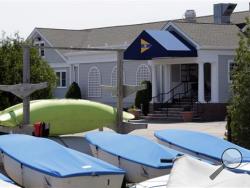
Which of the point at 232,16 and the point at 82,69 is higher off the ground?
the point at 232,16

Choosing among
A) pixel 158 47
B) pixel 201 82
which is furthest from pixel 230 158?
pixel 201 82

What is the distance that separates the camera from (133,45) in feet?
110

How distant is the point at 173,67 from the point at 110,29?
39.0 ft

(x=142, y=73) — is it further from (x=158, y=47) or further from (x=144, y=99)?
(x=158, y=47)

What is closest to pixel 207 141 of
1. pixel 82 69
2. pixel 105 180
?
pixel 105 180

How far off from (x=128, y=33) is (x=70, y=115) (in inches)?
1065

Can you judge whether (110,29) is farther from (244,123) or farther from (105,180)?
(105,180)

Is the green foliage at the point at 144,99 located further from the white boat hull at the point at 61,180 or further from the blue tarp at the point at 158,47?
the white boat hull at the point at 61,180

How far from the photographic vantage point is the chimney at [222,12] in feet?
141

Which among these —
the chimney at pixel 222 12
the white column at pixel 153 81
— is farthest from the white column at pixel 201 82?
the chimney at pixel 222 12

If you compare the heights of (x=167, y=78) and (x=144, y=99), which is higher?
(x=167, y=78)

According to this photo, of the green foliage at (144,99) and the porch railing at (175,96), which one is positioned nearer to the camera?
the porch railing at (175,96)

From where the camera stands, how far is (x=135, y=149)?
41.4 feet

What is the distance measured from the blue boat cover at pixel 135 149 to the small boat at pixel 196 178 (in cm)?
412
